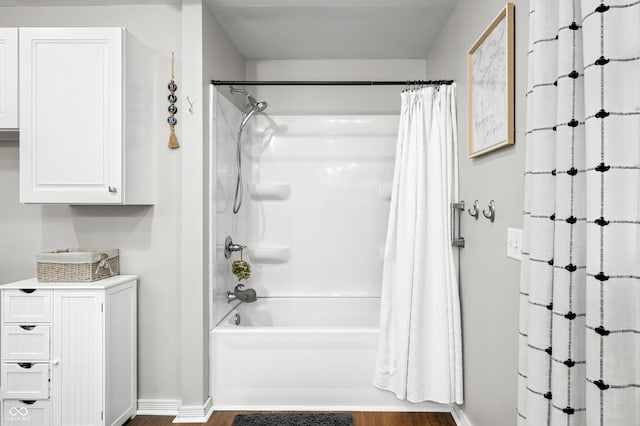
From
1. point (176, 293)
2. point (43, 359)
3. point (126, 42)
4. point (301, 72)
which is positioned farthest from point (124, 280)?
point (301, 72)

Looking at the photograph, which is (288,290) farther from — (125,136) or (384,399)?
(125,136)

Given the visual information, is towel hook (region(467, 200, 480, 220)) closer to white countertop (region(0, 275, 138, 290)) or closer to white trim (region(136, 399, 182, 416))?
white countertop (region(0, 275, 138, 290))

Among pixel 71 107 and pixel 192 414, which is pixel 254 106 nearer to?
pixel 71 107

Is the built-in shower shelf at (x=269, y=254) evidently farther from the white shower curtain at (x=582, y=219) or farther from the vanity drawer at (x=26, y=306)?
the white shower curtain at (x=582, y=219)

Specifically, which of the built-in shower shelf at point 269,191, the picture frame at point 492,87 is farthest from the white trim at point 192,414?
the picture frame at point 492,87

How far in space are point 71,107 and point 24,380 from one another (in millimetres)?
1516

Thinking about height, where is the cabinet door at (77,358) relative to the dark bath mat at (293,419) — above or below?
above

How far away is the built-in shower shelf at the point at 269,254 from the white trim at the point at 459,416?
5.52ft

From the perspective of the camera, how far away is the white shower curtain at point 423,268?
235 centimetres

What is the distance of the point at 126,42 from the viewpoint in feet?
7.66

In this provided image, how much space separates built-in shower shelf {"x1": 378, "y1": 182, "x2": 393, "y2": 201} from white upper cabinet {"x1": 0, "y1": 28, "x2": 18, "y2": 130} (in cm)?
253

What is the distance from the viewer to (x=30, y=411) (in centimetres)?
223

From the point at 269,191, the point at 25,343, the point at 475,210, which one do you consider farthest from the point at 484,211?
the point at 25,343

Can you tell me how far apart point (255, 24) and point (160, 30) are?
0.62m
